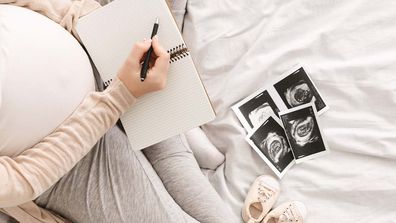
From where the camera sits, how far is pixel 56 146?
0.84 meters

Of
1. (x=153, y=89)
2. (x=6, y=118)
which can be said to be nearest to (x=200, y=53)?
(x=153, y=89)

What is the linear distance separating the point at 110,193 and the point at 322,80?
0.64 metres

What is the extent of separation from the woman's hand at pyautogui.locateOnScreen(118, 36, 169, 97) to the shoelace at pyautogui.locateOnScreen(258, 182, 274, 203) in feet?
1.42

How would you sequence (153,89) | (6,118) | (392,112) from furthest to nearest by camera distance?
1. (392,112)
2. (153,89)
3. (6,118)

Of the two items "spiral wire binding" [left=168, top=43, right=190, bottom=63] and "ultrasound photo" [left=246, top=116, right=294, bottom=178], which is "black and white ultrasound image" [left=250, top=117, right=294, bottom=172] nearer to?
"ultrasound photo" [left=246, top=116, right=294, bottom=178]

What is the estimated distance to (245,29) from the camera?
125 cm

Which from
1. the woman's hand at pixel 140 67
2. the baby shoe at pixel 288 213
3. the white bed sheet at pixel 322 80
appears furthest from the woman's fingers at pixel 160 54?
the baby shoe at pixel 288 213

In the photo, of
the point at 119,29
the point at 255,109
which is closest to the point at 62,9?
the point at 119,29

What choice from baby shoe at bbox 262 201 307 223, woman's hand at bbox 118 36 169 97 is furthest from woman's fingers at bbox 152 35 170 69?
baby shoe at bbox 262 201 307 223

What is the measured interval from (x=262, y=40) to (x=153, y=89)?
458 millimetres

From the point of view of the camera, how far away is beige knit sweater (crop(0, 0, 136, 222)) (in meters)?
0.79

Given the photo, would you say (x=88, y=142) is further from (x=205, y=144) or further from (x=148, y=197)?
(x=205, y=144)

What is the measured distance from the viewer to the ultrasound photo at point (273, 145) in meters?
1.18

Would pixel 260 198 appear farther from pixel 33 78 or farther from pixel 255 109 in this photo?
pixel 33 78
